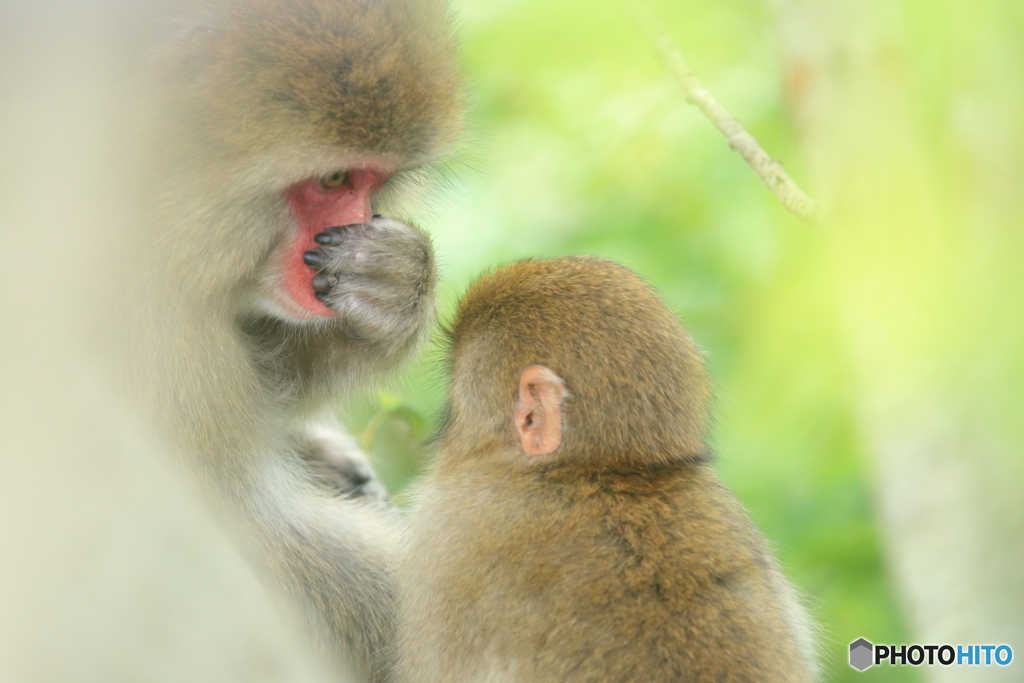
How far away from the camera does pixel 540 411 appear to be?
2.04m

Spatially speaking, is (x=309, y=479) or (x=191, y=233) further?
(x=309, y=479)

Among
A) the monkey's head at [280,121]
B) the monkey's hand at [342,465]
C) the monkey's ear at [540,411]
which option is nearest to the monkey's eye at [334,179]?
the monkey's head at [280,121]

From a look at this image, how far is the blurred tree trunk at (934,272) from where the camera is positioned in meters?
1.79

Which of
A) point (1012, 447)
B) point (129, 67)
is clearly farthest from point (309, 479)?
point (1012, 447)

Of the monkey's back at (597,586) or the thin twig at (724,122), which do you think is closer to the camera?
the monkey's back at (597,586)

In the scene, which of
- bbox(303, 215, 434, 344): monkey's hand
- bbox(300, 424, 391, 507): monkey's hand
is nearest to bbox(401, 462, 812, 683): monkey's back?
A: bbox(303, 215, 434, 344): monkey's hand

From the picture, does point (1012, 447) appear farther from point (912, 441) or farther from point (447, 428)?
point (447, 428)

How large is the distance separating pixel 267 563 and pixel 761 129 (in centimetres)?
222

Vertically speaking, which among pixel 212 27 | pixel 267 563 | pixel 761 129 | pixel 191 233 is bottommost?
pixel 267 563

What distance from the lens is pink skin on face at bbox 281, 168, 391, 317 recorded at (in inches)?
92.4

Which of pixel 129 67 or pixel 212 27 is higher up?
pixel 212 27

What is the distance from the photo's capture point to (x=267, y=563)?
2217 mm

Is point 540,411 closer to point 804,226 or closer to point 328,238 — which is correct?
point 328,238

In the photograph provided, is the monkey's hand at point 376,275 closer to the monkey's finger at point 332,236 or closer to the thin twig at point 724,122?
the monkey's finger at point 332,236
